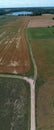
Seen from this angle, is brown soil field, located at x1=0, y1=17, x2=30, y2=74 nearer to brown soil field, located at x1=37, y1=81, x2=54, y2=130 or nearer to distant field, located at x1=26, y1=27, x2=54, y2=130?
distant field, located at x1=26, y1=27, x2=54, y2=130

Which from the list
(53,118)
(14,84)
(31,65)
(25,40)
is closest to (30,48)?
(25,40)

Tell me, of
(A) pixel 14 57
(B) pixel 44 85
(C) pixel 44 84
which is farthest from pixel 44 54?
(B) pixel 44 85

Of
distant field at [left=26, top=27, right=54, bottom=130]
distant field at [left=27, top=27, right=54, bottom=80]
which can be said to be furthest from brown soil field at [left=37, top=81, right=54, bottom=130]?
distant field at [left=27, top=27, right=54, bottom=80]

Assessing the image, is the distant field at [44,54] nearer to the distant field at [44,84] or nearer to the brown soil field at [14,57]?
the distant field at [44,84]

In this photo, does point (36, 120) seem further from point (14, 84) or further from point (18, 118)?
point (14, 84)

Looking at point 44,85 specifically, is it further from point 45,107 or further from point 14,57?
point 14,57

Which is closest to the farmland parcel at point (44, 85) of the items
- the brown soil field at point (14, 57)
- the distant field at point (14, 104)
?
the distant field at point (14, 104)

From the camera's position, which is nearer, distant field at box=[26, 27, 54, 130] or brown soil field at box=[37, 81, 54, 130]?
brown soil field at box=[37, 81, 54, 130]
